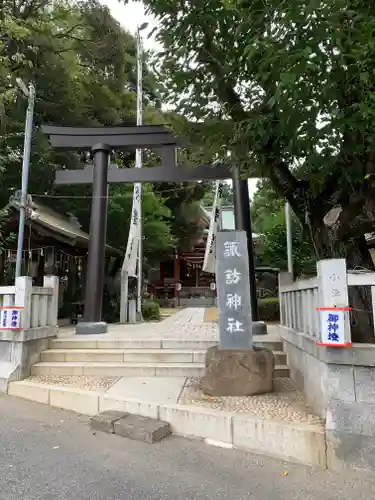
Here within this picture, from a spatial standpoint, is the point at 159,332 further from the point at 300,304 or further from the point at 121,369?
the point at 300,304

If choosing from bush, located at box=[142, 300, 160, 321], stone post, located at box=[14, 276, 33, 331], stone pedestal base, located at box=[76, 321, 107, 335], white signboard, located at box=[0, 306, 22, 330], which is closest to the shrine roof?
bush, located at box=[142, 300, 160, 321]

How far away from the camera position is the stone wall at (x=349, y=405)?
3.60 m

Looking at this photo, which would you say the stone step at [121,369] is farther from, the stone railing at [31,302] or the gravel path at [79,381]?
the stone railing at [31,302]

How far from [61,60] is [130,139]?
756 centimetres

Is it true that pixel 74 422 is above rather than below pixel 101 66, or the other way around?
below

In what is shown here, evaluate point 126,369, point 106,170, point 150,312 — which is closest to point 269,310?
point 150,312

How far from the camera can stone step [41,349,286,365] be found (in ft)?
21.5

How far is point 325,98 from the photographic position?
3809mm

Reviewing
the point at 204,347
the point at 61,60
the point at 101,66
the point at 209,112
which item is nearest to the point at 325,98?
the point at 209,112

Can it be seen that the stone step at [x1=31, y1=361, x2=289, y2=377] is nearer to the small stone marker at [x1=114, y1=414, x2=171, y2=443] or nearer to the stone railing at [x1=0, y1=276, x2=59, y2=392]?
the stone railing at [x1=0, y1=276, x2=59, y2=392]

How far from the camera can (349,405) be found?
3.73 metres

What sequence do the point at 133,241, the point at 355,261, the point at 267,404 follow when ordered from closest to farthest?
1. the point at 267,404
2. the point at 355,261
3. the point at 133,241

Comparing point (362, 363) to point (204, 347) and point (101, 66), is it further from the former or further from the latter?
point (101, 66)

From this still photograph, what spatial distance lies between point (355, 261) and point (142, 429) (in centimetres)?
341
